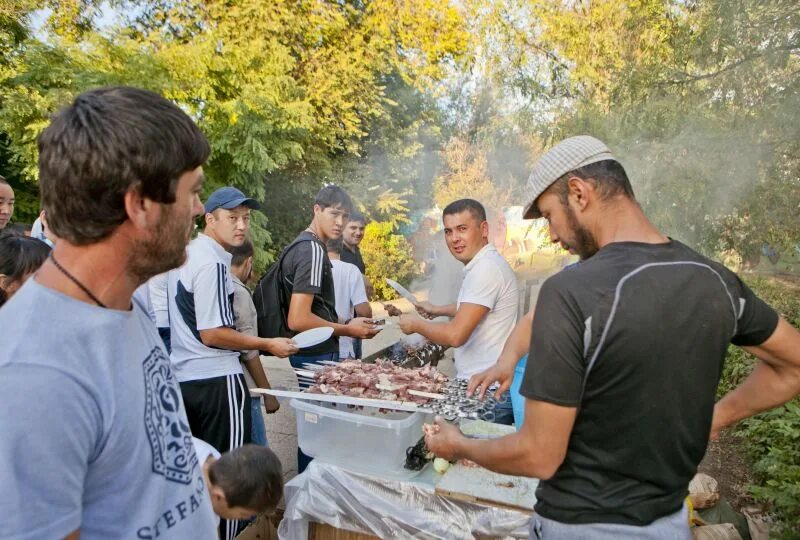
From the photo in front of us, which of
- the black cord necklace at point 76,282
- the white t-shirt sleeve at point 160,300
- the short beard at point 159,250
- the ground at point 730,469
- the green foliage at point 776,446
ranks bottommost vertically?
the ground at point 730,469

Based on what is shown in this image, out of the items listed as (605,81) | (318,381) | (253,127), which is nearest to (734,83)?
(605,81)

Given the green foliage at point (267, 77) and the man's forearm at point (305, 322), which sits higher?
the green foliage at point (267, 77)

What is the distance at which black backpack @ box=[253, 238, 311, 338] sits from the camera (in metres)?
3.72

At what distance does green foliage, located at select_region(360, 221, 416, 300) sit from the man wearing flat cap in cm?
1154

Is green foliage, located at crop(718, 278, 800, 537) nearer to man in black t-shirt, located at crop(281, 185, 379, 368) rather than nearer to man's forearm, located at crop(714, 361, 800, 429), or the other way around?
man's forearm, located at crop(714, 361, 800, 429)

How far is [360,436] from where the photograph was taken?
2.58 m

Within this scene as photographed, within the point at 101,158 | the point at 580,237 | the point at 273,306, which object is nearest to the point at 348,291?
the point at 273,306

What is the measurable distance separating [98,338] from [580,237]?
130 centimetres

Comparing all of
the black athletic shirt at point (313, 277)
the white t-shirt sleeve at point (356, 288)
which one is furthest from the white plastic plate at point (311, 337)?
the white t-shirt sleeve at point (356, 288)

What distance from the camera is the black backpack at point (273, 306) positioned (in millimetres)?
3717

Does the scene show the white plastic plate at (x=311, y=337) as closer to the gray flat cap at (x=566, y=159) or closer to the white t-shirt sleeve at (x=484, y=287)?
the white t-shirt sleeve at (x=484, y=287)

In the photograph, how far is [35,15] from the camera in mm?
10180

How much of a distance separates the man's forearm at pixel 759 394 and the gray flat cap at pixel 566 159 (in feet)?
3.04

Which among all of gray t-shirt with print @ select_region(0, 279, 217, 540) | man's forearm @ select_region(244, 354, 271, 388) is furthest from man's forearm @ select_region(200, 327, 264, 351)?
gray t-shirt with print @ select_region(0, 279, 217, 540)
